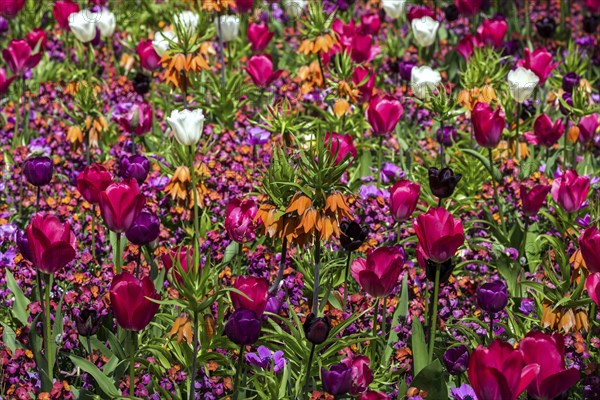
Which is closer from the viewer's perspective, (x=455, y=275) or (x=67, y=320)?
(x=67, y=320)

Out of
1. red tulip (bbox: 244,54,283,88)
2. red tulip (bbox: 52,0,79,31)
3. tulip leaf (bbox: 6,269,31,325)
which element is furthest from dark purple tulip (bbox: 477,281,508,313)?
red tulip (bbox: 52,0,79,31)

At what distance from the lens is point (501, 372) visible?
2.30 meters

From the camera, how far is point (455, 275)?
4.11m

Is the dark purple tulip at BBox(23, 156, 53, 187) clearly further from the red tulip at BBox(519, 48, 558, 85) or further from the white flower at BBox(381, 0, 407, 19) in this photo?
the white flower at BBox(381, 0, 407, 19)

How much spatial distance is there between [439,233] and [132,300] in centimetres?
90

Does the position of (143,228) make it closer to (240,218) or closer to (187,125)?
(240,218)

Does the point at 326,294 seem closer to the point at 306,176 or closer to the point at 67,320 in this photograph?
the point at 306,176

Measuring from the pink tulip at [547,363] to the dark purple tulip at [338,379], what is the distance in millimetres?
486

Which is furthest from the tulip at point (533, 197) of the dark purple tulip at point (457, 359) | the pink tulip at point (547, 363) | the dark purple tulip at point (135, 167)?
the dark purple tulip at point (135, 167)

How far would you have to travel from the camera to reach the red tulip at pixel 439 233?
9.14 feet

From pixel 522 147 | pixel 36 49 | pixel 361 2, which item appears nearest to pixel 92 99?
pixel 36 49

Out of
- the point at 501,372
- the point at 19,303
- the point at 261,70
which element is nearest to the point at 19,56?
the point at 261,70

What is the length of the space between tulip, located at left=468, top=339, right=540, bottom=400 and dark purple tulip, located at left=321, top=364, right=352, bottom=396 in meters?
0.39

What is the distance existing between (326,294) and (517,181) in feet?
5.37
